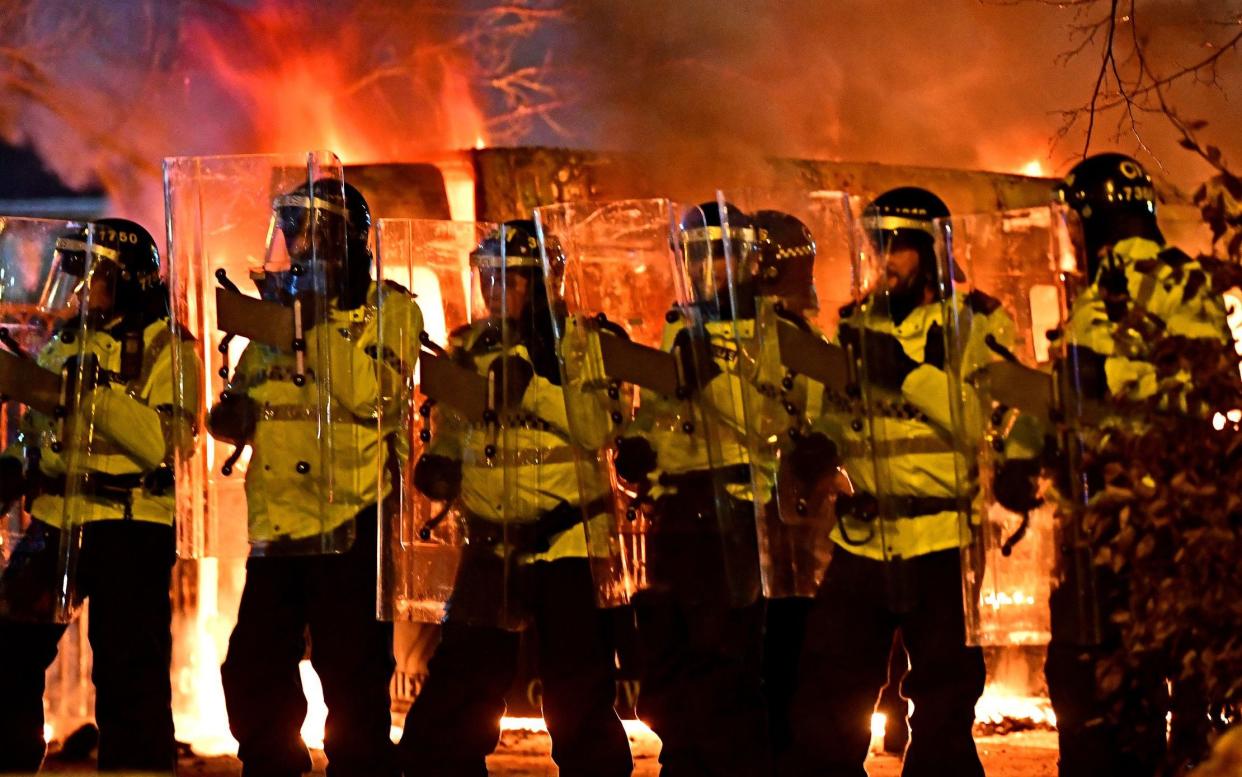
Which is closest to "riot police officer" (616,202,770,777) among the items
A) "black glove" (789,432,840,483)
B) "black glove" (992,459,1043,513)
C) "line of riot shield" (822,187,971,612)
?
"black glove" (789,432,840,483)

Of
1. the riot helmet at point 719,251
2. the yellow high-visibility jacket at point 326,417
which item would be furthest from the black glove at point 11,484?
the riot helmet at point 719,251

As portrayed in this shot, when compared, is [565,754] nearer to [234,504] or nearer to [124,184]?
[234,504]

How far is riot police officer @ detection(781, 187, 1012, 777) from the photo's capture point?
441 cm

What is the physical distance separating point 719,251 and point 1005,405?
39.3 inches

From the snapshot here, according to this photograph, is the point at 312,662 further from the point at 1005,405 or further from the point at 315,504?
the point at 1005,405

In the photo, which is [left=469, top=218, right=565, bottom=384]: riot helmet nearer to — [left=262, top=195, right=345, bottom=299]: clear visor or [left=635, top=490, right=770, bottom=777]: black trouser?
[left=262, top=195, right=345, bottom=299]: clear visor

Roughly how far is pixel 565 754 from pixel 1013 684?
316 cm

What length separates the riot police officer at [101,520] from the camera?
4.78 meters

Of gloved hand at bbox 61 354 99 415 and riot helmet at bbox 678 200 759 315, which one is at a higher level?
riot helmet at bbox 678 200 759 315

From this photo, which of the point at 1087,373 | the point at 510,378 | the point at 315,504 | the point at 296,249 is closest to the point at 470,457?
the point at 510,378

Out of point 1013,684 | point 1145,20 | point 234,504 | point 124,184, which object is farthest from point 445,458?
point 1145,20

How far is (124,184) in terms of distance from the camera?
842 centimetres

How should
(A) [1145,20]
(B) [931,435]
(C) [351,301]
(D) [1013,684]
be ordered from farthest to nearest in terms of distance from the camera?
(A) [1145,20], (D) [1013,684], (C) [351,301], (B) [931,435]

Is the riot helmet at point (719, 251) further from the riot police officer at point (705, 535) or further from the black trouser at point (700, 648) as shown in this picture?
the black trouser at point (700, 648)
